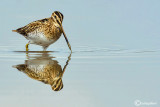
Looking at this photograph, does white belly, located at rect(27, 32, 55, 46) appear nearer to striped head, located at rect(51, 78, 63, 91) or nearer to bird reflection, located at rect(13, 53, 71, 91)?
bird reflection, located at rect(13, 53, 71, 91)

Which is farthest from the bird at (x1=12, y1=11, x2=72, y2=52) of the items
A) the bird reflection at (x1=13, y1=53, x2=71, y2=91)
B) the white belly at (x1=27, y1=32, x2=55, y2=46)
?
the bird reflection at (x1=13, y1=53, x2=71, y2=91)

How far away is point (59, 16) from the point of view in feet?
45.0

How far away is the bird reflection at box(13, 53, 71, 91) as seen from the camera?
8203mm

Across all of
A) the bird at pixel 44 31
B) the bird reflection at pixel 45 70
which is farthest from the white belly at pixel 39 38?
the bird reflection at pixel 45 70

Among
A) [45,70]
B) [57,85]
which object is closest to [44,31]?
[45,70]

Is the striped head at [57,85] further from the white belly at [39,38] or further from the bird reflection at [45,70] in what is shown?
the white belly at [39,38]

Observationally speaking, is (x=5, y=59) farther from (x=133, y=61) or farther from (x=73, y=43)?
(x=73, y=43)

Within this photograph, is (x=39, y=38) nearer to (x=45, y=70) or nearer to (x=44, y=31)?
(x=44, y=31)

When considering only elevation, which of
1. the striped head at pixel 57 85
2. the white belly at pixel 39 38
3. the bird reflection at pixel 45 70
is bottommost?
the white belly at pixel 39 38

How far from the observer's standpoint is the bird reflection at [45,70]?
820 centimetres

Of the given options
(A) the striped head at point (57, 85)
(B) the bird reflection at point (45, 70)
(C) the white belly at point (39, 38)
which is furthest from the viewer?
(C) the white belly at point (39, 38)

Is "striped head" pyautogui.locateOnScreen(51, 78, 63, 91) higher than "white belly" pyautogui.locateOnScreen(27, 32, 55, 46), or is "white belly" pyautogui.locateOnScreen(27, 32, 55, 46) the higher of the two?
"striped head" pyautogui.locateOnScreen(51, 78, 63, 91)

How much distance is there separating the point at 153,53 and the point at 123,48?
5.99 ft

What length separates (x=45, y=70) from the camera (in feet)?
30.5
